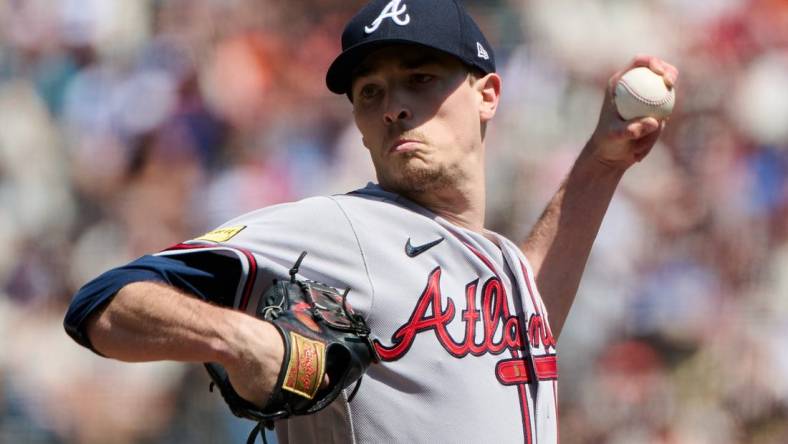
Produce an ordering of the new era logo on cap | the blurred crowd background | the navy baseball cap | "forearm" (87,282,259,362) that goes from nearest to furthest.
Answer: "forearm" (87,282,259,362)
the navy baseball cap
the new era logo on cap
the blurred crowd background

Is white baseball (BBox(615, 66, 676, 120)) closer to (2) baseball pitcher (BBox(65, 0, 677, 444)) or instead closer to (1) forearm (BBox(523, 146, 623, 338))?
(2) baseball pitcher (BBox(65, 0, 677, 444))

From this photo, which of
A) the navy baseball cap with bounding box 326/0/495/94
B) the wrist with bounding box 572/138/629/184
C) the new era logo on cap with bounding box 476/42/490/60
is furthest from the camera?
the wrist with bounding box 572/138/629/184

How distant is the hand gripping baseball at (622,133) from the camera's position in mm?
2561

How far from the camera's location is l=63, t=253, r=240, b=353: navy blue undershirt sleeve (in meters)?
A: 1.63

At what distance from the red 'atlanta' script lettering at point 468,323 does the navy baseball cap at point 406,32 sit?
1.48ft

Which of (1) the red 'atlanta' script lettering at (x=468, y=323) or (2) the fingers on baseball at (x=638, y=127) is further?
(2) the fingers on baseball at (x=638, y=127)

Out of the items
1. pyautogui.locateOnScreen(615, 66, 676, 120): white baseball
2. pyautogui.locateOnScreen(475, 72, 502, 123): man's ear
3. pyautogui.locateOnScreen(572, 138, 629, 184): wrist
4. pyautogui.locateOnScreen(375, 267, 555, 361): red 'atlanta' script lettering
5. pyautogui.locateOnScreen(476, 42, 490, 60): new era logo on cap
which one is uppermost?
pyautogui.locateOnScreen(615, 66, 676, 120): white baseball

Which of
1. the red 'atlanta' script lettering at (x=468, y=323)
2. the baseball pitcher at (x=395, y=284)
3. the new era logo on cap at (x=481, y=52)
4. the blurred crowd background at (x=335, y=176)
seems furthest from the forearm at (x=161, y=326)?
the blurred crowd background at (x=335, y=176)

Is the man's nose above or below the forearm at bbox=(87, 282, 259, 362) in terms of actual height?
above

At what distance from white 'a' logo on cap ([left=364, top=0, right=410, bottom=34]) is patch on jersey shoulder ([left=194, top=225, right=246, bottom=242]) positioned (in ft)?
1.66

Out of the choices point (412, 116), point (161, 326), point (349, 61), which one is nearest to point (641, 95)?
point (412, 116)

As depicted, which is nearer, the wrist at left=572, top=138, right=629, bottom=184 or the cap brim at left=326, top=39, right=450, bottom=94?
the cap brim at left=326, top=39, right=450, bottom=94

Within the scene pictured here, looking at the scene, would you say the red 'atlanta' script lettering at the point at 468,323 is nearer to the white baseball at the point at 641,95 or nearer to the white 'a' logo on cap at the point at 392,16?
the white 'a' logo on cap at the point at 392,16

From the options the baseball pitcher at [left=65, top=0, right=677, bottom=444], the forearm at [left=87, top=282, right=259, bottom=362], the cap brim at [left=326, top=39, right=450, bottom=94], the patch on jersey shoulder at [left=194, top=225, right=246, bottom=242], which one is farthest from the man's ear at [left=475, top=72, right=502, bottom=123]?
the forearm at [left=87, top=282, right=259, bottom=362]
